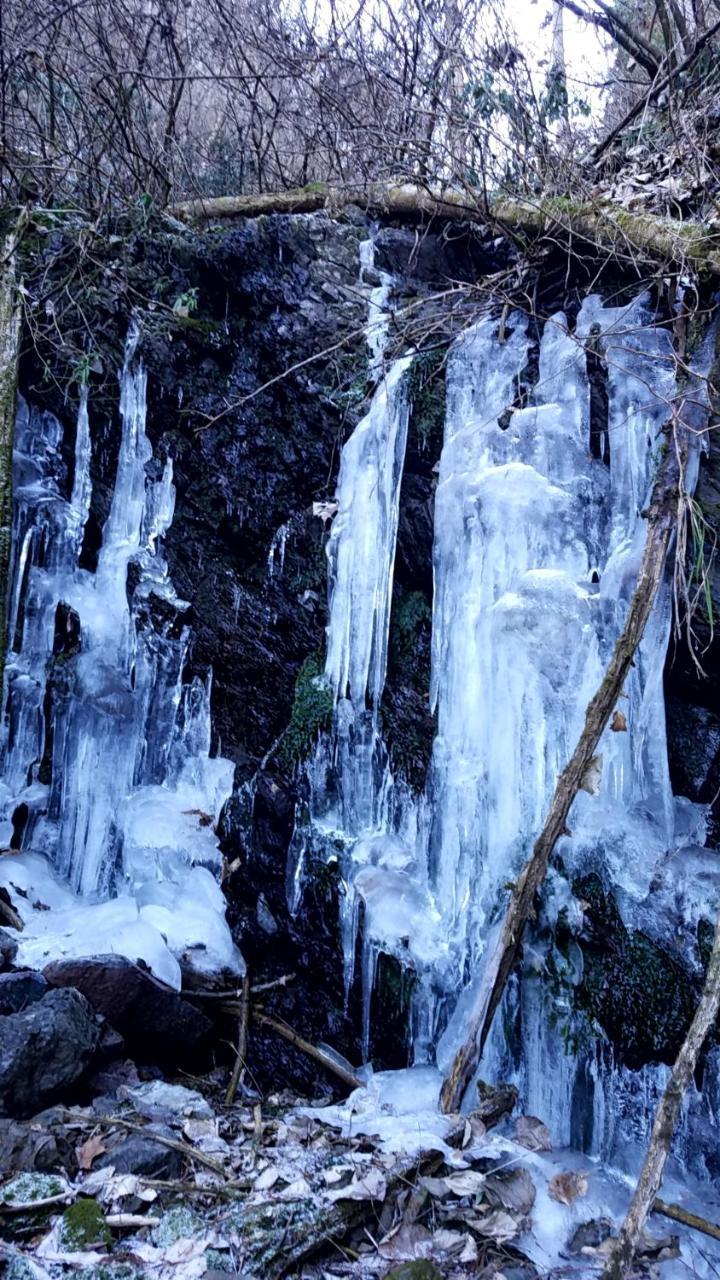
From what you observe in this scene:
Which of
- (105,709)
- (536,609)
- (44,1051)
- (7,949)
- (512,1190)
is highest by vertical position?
(536,609)

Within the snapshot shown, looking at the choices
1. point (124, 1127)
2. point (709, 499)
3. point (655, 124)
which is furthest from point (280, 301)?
point (124, 1127)

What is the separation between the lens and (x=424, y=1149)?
8.16 feet

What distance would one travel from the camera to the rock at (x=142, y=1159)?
226cm

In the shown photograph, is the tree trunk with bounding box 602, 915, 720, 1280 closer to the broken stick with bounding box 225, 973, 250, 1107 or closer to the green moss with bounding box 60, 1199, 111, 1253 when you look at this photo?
the green moss with bounding box 60, 1199, 111, 1253

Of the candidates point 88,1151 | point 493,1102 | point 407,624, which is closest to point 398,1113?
point 493,1102

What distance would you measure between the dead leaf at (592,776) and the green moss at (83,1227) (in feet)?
6.80

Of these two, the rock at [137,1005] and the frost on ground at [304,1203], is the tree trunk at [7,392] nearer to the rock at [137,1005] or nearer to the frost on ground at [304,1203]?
the rock at [137,1005]

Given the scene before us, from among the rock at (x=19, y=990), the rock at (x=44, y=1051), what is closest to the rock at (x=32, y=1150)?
the rock at (x=44, y=1051)

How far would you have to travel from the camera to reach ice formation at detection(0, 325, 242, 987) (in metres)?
4.44

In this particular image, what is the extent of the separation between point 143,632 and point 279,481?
114cm

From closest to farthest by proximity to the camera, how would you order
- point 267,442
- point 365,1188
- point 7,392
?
point 365,1188
point 7,392
point 267,442

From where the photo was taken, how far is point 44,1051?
2.70 meters

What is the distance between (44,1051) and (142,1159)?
23.5 inches

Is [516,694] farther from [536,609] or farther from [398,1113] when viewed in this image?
[398,1113]
